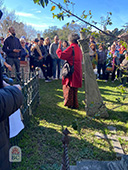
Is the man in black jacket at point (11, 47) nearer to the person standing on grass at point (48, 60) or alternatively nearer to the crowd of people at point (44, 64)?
the crowd of people at point (44, 64)

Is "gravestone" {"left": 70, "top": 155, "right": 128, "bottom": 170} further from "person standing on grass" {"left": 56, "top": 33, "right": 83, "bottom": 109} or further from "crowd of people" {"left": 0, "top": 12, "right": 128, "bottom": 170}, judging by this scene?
"person standing on grass" {"left": 56, "top": 33, "right": 83, "bottom": 109}

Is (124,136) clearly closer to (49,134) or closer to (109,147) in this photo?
(109,147)

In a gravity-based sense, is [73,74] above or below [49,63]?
below

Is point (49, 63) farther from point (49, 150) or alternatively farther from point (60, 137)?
point (49, 150)

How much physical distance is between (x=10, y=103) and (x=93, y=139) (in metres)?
2.64

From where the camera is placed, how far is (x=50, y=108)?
4.81m

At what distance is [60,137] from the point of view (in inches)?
131

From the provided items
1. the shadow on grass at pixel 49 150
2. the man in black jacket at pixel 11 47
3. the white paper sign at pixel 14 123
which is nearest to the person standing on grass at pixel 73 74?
the shadow on grass at pixel 49 150

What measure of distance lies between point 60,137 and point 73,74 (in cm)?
185

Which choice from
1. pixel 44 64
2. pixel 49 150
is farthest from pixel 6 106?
pixel 44 64

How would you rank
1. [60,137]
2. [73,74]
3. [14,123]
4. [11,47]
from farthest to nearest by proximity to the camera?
1. [11,47]
2. [73,74]
3. [60,137]
4. [14,123]

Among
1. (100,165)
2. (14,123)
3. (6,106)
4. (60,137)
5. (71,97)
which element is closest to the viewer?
(6,106)

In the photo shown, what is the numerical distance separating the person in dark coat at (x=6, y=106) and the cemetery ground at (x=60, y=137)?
68 centimetres

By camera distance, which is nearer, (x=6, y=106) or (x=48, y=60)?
(x=6, y=106)
